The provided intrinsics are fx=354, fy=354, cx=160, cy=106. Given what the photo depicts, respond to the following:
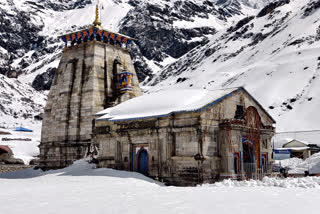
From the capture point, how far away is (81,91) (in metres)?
31.0

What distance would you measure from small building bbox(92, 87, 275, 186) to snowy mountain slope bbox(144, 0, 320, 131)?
137ft

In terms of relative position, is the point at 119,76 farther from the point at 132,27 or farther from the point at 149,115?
the point at 132,27

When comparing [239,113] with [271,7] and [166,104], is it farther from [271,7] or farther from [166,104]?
[271,7]

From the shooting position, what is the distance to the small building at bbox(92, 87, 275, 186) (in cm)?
2108

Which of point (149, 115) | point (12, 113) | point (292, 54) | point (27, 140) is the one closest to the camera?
point (149, 115)

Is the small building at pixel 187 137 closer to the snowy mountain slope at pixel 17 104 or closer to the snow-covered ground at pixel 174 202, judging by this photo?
the snow-covered ground at pixel 174 202

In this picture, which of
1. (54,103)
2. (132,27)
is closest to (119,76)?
(54,103)

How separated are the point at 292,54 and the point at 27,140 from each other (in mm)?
70484

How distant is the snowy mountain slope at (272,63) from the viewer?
233 feet

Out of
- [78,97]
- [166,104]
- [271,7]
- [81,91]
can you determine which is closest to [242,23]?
[271,7]

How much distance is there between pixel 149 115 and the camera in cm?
2267

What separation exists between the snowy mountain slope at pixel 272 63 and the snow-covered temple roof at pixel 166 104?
43152mm

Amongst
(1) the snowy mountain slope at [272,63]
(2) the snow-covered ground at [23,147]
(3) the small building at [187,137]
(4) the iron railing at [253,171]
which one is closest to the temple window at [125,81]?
(3) the small building at [187,137]

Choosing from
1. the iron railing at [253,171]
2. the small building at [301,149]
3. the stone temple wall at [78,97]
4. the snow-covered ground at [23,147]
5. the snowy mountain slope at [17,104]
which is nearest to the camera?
the iron railing at [253,171]
